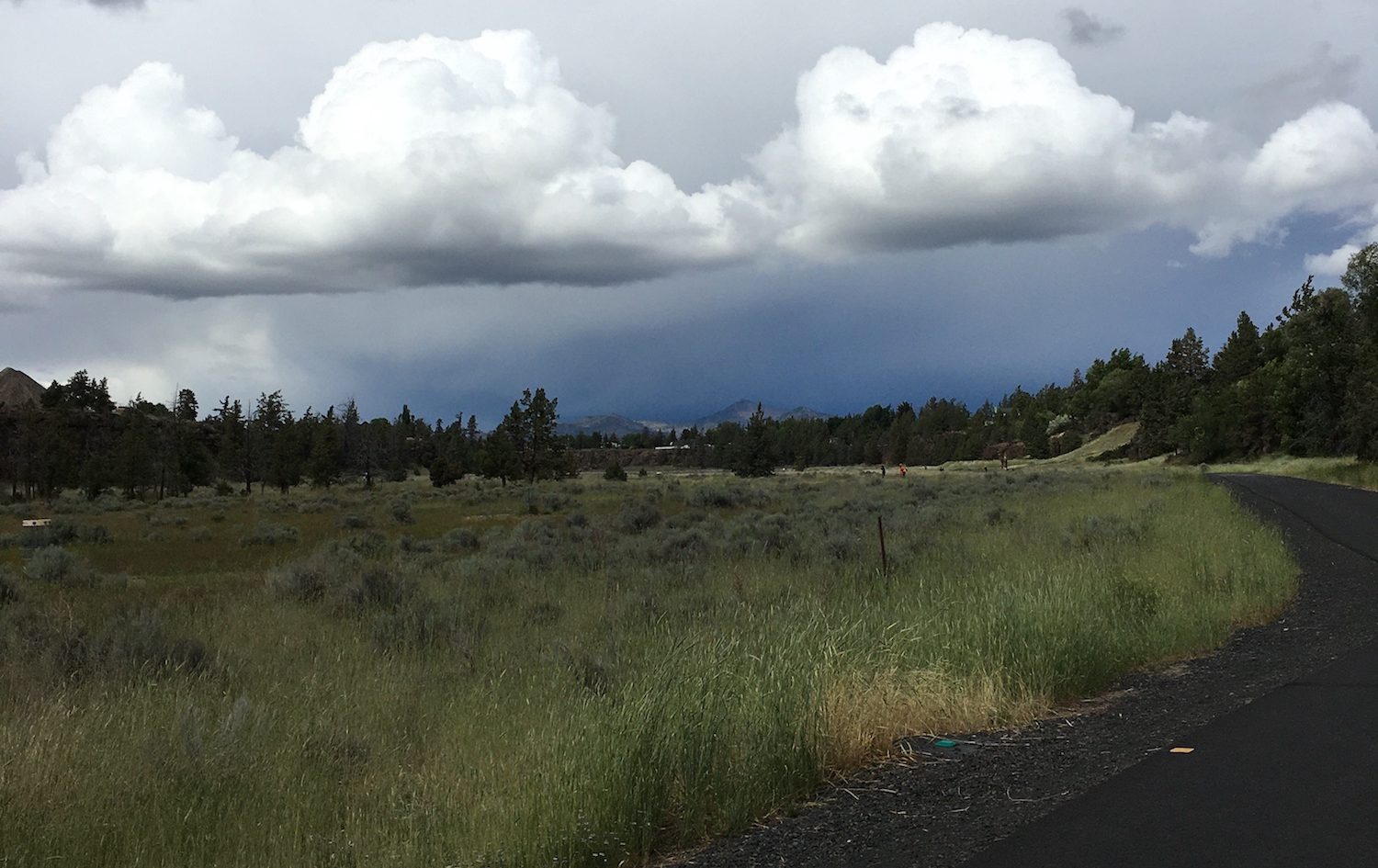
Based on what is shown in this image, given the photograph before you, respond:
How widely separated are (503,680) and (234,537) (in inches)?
1067

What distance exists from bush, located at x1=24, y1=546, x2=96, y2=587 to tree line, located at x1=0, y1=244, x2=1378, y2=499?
55062 millimetres

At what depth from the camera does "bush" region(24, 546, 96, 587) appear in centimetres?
1981

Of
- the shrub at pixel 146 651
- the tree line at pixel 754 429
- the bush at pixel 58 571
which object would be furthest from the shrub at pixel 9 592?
the tree line at pixel 754 429

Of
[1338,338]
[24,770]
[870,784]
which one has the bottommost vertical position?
[870,784]

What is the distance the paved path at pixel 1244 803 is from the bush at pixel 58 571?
19610 mm

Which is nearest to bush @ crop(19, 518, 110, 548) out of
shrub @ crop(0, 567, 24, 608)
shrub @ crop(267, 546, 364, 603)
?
shrub @ crop(0, 567, 24, 608)

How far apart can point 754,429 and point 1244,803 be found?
3464 inches

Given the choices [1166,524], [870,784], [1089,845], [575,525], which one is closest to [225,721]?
[870,784]

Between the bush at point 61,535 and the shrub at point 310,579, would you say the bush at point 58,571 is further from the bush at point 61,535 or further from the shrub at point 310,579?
the bush at point 61,535

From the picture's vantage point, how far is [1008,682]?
886 centimetres

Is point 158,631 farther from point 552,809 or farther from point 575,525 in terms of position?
point 575,525

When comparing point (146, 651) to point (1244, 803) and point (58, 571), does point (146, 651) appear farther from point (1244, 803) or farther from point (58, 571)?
point (58, 571)

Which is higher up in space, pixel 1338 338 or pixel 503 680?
pixel 1338 338

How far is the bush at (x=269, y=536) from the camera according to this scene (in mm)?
31203
